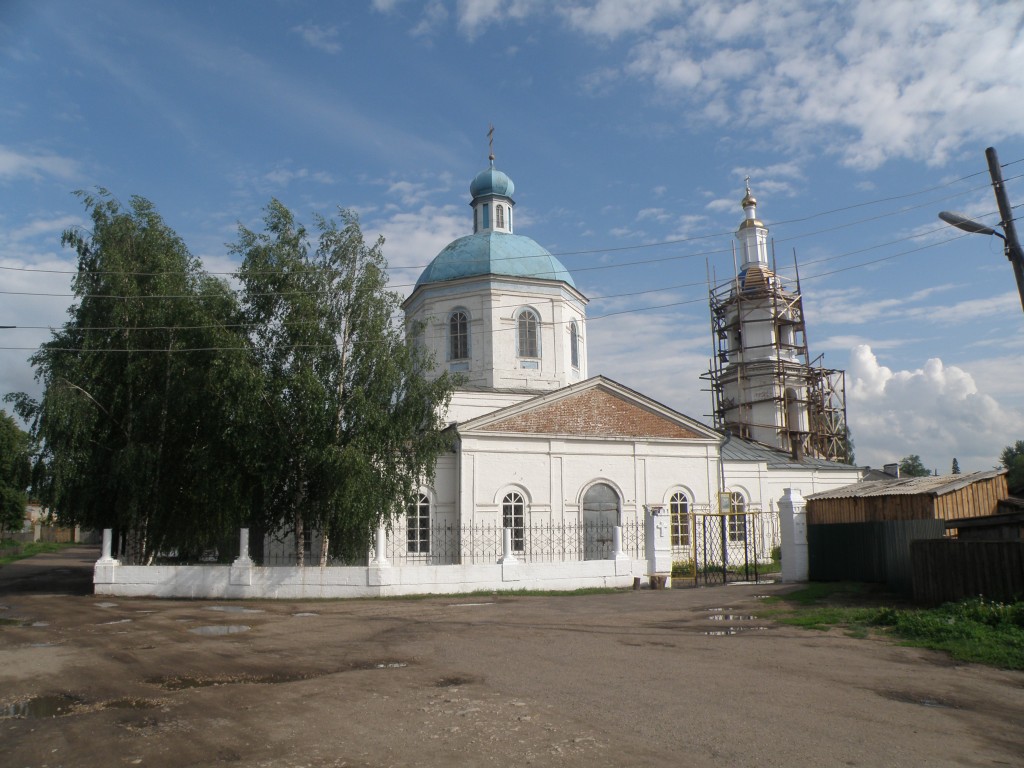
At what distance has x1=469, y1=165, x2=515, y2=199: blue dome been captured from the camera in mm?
29172

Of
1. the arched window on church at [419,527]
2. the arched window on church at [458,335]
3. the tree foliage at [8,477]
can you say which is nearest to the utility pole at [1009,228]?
the arched window on church at [419,527]

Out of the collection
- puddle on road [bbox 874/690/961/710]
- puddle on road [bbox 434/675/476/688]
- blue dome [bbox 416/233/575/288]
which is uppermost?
blue dome [bbox 416/233/575/288]

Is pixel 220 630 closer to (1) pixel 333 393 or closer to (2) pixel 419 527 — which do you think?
(1) pixel 333 393

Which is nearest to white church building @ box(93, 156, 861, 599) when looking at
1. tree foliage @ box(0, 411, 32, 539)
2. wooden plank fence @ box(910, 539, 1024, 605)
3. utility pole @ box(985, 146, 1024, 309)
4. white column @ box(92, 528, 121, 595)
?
white column @ box(92, 528, 121, 595)

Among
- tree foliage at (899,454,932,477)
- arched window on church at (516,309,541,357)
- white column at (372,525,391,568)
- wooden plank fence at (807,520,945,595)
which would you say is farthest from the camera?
tree foliage at (899,454,932,477)

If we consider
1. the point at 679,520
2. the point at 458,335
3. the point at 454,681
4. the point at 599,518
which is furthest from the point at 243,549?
the point at 679,520

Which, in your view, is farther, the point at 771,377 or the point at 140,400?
the point at 771,377

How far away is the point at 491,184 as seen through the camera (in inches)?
1147

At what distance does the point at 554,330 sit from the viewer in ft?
87.2

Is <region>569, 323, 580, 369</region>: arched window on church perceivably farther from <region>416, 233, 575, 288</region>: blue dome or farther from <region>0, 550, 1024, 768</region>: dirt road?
<region>0, 550, 1024, 768</region>: dirt road

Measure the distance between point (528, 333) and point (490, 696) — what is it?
19.7 meters

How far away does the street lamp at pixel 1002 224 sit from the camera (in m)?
10.6

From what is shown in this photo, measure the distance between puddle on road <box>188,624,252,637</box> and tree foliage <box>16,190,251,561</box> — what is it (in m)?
5.30

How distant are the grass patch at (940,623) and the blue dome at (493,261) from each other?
50.4ft
